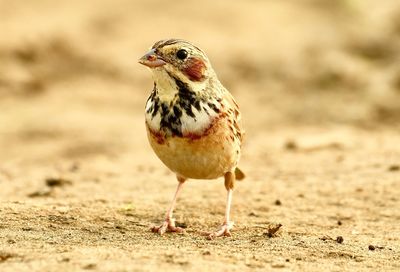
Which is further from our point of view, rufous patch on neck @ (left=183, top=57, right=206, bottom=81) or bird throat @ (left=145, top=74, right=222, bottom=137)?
rufous patch on neck @ (left=183, top=57, right=206, bottom=81)

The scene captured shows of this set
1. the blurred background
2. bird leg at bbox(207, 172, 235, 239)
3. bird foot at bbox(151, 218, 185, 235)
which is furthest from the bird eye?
the blurred background

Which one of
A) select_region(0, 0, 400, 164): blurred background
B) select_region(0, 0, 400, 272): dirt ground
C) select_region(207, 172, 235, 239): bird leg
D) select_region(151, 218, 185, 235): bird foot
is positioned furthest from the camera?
select_region(0, 0, 400, 164): blurred background

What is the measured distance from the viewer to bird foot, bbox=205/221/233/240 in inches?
247

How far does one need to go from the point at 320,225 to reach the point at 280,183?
170 centimetres

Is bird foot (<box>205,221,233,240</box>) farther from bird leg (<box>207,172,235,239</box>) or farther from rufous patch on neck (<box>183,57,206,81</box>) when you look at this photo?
rufous patch on neck (<box>183,57,206,81</box>)

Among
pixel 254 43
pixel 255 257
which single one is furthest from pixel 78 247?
pixel 254 43

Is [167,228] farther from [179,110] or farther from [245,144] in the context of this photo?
[245,144]

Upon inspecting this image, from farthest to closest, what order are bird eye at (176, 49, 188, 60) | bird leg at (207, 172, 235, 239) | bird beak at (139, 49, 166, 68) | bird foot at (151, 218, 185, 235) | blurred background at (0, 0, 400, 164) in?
1. blurred background at (0, 0, 400, 164)
2. bird foot at (151, 218, 185, 235)
3. bird leg at (207, 172, 235, 239)
4. bird eye at (176, 49, 188, 60)
5. bird beak at (139, 49, 166, 68)

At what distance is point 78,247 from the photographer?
5559 millimetres

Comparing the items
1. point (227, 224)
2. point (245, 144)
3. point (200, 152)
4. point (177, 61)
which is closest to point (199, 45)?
point (245, 144)

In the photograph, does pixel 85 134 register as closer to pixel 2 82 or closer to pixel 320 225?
pixel 2 82

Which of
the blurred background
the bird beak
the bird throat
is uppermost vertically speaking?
the blurred background

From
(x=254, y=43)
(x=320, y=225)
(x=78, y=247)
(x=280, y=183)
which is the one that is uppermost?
(x=254, y=43)

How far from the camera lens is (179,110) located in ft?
19.9
